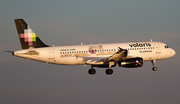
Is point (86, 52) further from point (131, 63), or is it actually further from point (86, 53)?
point (131, 63)

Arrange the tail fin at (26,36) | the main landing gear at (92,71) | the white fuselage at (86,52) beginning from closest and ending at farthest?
the white fuselage at (86,52)
the tail fin at (26,36)
the main landing gear at (92,71)

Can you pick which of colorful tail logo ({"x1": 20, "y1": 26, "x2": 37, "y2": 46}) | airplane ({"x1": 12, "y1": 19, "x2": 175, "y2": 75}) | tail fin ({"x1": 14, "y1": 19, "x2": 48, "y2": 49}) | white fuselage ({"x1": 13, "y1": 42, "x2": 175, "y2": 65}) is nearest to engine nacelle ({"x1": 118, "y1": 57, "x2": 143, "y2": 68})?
airplane ({"x1": 12, "y1": 19, "x2": 175, "y2": 75})

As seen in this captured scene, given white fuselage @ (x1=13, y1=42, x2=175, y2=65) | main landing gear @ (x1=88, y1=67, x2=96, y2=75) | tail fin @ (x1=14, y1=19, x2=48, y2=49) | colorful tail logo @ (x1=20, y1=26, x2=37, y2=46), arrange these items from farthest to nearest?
main landing gear @ (x1=88, y1=67, x2=96, y2=75), colorful tail logo @ (x1=20, y1=26, x2=37, y2=46), tail fin @ (x1=14, y1=19, x2=48, y2=49), white fuselage @ (x1=13, y1=42, x2=175, y2=65)

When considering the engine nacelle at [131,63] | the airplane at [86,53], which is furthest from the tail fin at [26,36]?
the engine nacelle at [131,63]

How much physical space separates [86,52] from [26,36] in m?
10.8

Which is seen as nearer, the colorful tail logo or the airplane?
the airplane

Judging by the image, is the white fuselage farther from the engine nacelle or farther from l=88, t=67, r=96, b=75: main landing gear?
l=88, t=67, r=96, b=75: main landing gear

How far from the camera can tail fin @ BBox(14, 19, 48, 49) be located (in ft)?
161

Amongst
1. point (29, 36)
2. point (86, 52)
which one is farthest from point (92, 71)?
point (29, 36)

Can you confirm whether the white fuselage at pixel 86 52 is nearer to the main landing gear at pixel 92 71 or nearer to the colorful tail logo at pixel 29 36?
the colorful tail logo at pixel 29 36

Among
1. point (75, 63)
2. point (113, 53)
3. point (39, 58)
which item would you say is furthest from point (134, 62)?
point (39, 58)

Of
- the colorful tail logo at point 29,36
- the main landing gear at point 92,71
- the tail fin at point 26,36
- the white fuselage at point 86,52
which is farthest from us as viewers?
the main landing gear at point 92,71

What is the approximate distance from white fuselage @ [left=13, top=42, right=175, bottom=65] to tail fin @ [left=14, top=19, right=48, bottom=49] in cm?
161

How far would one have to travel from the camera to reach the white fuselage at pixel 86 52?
47.8m
